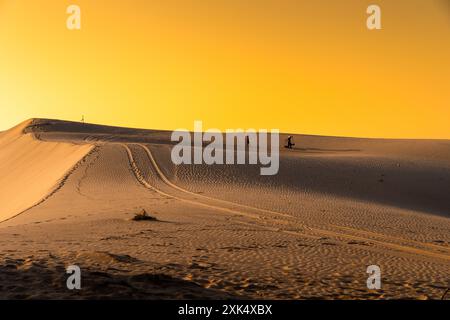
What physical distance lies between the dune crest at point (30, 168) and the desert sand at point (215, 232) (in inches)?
9.1

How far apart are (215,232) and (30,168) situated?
1045 inches

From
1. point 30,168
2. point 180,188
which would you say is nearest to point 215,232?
point 180,188

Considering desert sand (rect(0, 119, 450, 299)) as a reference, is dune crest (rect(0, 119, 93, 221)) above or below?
above

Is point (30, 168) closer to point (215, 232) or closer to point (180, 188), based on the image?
point (180, 188)

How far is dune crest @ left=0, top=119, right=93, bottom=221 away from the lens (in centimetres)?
2503

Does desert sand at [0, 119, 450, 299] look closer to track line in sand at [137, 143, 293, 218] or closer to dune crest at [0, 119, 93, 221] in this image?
track line in sand at [137, 143, 293, 218]

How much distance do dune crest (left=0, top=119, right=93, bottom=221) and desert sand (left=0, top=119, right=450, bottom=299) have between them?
0.23m

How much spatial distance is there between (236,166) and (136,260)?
21.3m

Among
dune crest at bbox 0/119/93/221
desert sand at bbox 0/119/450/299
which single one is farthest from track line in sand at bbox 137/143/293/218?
dune crest at bbox 0/119/93/221

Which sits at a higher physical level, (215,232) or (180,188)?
(180,188)

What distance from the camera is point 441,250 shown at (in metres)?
13.4

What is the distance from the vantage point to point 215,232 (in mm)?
13945
